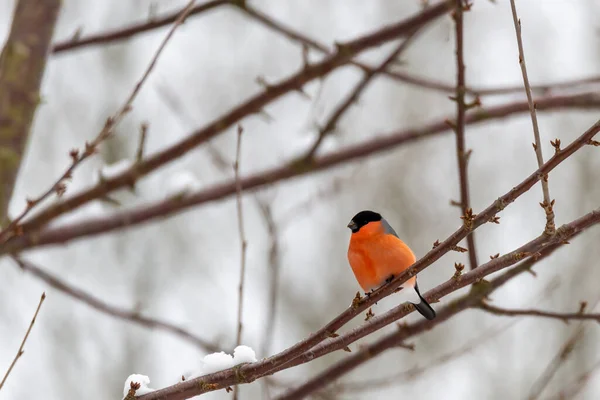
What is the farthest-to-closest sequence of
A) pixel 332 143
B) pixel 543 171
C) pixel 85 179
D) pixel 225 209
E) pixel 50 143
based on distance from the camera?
pixel 225 209, pixel 50 143, pixel 85 179, pixel 332 143, pixel 543 171

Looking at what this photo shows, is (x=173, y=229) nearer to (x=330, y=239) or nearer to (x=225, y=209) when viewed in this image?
(x=225, y=209)

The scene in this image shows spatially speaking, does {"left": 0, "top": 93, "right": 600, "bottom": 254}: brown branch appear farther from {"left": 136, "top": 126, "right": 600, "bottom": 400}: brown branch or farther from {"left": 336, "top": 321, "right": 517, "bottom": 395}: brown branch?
{"left": 136, "top": 126, "right": 600, "bottom": 400}: brown branch

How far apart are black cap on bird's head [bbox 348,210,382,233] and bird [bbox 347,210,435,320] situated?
6 centimetres

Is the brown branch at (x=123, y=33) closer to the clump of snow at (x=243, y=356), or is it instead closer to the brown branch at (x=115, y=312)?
the brown branch at (x=115, y=312)

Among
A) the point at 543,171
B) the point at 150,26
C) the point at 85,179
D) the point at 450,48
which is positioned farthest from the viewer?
the point at 450,48

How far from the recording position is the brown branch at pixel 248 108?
2.93 m

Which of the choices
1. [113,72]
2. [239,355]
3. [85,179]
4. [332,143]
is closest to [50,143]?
[113,72]

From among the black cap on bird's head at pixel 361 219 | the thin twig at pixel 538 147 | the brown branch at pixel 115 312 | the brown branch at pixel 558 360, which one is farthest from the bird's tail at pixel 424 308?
the brown branch at pixel 115 312

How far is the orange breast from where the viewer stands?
193 centimetres

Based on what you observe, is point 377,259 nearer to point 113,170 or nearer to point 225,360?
point 225,360

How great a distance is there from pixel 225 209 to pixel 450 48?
188 inches

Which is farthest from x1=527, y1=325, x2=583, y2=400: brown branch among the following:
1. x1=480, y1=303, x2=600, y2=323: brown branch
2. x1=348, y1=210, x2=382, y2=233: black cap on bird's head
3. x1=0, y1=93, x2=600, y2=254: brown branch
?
x1=0, y1=93, x2=600, y2=254: brown branch

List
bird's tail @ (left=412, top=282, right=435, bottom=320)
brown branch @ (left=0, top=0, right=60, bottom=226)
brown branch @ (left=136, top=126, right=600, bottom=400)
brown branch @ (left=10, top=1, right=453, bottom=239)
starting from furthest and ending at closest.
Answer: brown branch @ (left=10, top=1, right=453, bottom=239)
brown branch @ (left=0, top=0, right=60, bottom=226)
bird's tail @ (left=412, top=282, right=435, bottom=320)
brown branch @ (left=136, top=126, right=600, bottom=400)

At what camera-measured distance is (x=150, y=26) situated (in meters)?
3.16
